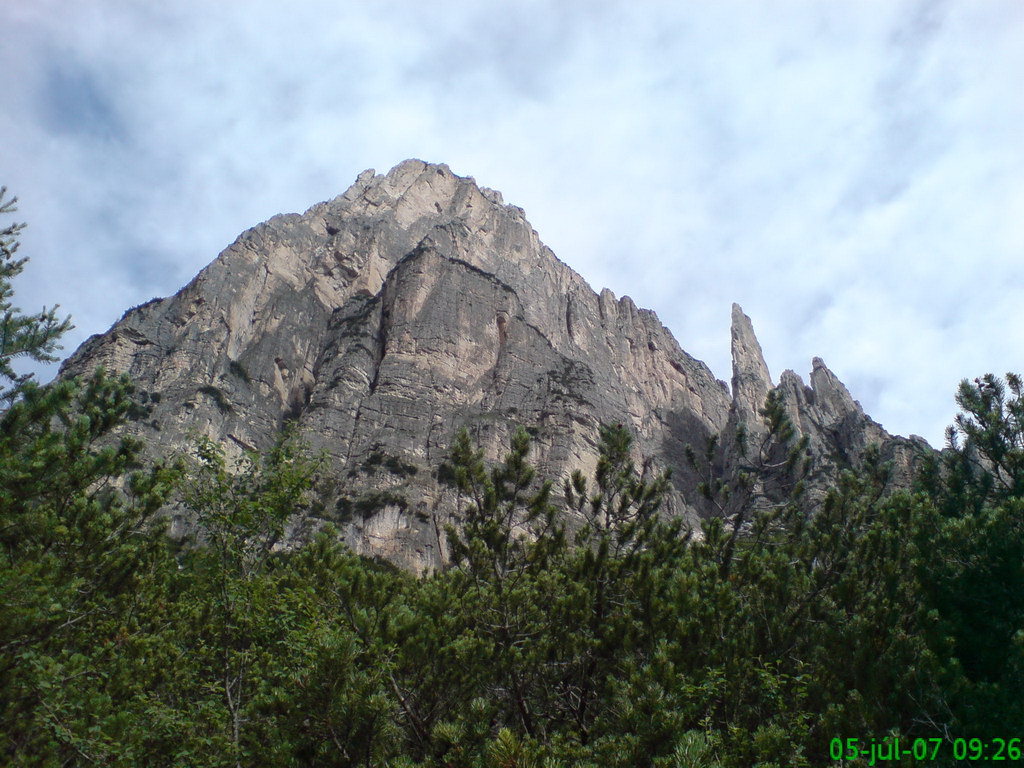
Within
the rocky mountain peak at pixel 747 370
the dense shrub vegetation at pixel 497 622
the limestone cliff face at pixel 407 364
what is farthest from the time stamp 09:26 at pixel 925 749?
the rocky mountain peak at pixel 747 370

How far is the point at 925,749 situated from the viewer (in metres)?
7.32

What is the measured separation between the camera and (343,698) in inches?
304

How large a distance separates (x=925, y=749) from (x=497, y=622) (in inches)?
226

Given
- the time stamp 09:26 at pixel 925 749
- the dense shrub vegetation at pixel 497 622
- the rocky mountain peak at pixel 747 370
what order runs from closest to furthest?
the time stamp 09:26 at pixel 925 749
the dense shrub vegetation at pixel 497 622
the rocky mountain peak at pixel 747 370

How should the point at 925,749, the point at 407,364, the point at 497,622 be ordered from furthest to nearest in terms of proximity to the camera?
1. the point at 407,364
2. the point at 497,622
3. the point at 925,749

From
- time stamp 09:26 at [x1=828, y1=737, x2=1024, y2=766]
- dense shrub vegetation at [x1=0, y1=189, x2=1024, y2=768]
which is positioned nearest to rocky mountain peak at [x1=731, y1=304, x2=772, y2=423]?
dense shrub vegetation at [x1=0, y1=189, x2=1024, y2=768]

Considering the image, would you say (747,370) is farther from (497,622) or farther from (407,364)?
(497,622)

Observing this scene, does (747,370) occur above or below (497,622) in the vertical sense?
above

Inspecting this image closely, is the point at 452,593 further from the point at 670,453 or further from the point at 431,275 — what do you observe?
the point at 670,453

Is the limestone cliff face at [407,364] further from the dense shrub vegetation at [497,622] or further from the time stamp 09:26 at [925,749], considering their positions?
the time stamp 09:26 at [925,749]

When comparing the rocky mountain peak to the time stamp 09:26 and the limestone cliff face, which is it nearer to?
the limestone cliff face

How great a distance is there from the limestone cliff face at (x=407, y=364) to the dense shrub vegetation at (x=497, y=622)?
139 ft

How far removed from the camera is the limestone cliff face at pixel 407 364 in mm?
72312

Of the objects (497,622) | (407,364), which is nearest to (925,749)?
(497,622)
